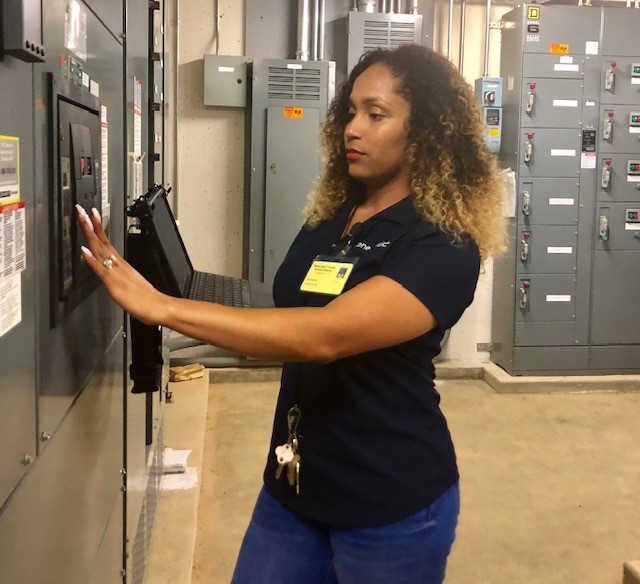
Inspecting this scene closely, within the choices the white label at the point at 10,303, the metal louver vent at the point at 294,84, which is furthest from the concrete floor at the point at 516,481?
the metal louver vent at the point at 294,84

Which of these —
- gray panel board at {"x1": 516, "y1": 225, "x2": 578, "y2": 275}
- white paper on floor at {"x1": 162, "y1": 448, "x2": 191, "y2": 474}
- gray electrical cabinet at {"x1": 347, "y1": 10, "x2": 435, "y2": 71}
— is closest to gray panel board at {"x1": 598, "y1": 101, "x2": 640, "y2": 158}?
gray panel board at {"x1": 516, "y1": 225, "x2": 578, "y2": 275}

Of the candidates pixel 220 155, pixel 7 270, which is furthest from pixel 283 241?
pixel 7 270

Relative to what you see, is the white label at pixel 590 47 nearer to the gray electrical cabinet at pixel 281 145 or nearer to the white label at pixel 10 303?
the gray electrical cabinet at pixel 281 145

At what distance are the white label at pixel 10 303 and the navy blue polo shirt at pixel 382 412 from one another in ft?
1.82

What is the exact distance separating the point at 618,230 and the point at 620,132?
0.67m

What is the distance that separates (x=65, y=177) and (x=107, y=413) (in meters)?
0.70

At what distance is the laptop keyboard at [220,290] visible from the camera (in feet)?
5.06

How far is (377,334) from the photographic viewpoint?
1.26 metres

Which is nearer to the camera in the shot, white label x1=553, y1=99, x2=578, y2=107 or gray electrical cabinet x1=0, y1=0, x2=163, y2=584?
gray electrical cabinet x1=0, y1=0, x2=163, y2=584

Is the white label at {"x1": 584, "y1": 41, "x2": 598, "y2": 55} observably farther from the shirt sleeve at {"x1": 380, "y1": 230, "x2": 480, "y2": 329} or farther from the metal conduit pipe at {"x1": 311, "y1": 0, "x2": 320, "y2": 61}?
the shirt sleeve at {"x1": 380, "y1": 230, "x2": 480, "y2": 329}

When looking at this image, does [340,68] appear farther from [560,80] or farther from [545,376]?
[545,376]

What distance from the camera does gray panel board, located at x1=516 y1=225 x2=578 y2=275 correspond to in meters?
5.16

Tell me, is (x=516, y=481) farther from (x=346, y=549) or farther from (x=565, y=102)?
(x=565, y=102)

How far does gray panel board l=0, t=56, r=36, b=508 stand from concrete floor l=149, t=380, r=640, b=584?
1.56 m
